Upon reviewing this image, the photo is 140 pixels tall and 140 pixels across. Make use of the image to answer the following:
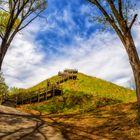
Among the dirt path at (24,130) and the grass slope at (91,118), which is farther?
the grass slope at (91,118)

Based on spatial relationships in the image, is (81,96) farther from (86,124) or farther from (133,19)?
(133,19)

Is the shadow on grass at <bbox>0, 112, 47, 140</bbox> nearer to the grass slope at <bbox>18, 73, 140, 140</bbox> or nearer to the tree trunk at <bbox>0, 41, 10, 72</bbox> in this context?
the grass slope at <bbox>18, 73, 140, 140</bbox>

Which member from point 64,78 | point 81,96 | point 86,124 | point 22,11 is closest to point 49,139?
point 86,124

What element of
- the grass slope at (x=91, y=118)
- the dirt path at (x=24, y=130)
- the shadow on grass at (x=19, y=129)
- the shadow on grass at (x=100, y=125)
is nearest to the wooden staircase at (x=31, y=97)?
the grass slope at (x=91, y=118)

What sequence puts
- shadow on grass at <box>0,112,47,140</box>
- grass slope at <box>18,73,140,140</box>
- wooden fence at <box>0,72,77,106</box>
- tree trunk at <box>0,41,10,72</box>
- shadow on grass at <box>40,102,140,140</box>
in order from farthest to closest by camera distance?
wooden fence at <box>0,72,77,106</box> → tree trunk at <box>0,41,10,72</box> → grass slope at <box>18,73,140,140</box> → shadow on grass at <box>40,102,140,140</box> → shadow on grass at <box>0,112,47,140</box>

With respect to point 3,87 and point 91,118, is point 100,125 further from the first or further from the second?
point 3,87

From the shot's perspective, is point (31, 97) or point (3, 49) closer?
point (3, 49)

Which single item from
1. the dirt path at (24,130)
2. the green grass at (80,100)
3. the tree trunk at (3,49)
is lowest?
the dirt path at (24,130)

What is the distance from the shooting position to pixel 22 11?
27000 mm

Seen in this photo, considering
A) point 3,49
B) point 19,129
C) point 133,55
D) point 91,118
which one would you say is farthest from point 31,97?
point 133,55

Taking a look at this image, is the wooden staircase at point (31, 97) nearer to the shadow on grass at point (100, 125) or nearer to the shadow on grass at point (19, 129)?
the shadow on grass at point (100, 125)

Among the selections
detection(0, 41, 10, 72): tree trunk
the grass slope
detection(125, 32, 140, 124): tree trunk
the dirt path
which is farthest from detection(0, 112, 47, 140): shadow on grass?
detection(125, 32, 140, 124): tree trunk

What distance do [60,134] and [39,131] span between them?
1254 millimetres

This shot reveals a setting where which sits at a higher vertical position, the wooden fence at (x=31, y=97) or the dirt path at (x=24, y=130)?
the wooden fence at (x=31, y=97)
